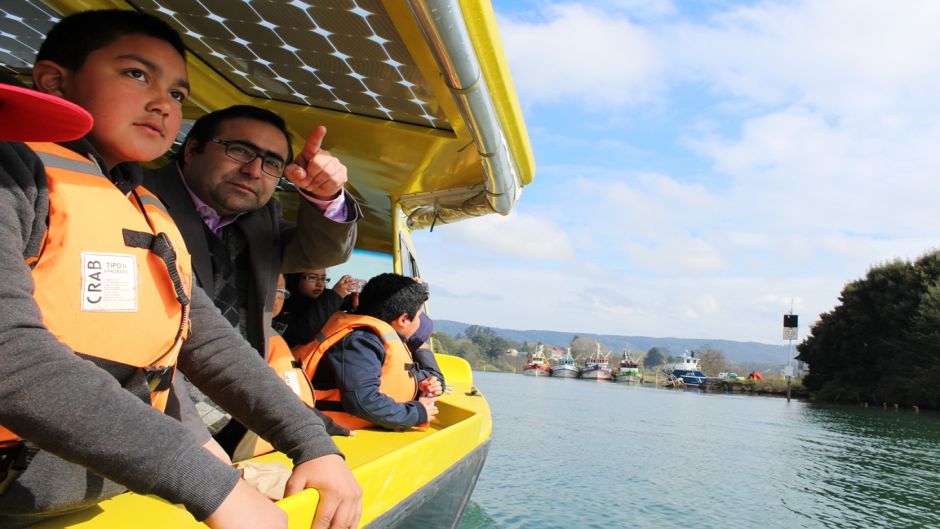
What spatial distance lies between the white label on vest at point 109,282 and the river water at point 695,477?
21.8 ft

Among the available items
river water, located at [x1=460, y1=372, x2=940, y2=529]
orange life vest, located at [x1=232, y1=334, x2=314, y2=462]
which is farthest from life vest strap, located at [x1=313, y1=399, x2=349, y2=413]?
river water, located at [x1=460, y1=372, x2=940, y2=529]

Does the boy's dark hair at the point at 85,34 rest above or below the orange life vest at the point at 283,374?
above

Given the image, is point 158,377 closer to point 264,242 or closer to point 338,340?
point 264,242

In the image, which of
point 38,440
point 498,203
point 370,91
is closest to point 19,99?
point 38,440

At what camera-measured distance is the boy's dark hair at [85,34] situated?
126 cm

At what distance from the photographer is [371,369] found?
2.96 meters

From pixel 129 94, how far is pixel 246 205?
723mm

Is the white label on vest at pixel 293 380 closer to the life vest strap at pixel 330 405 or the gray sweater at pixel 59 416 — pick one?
the life vest strap at pixel 330 405

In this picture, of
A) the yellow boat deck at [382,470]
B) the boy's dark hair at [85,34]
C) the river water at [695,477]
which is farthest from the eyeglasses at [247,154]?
the river water at [695,477]

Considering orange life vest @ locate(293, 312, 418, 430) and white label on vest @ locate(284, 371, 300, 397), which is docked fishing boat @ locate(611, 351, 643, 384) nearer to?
orange life vest @ locate(293, 312, 418, 430)

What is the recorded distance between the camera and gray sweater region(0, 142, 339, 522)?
830mm

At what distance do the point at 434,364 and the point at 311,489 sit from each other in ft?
9.53

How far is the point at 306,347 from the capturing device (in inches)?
121

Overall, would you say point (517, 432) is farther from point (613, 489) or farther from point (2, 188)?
point (2, 188)
